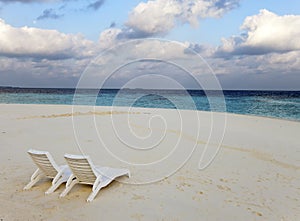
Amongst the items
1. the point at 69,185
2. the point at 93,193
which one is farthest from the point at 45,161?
the point at 93,193

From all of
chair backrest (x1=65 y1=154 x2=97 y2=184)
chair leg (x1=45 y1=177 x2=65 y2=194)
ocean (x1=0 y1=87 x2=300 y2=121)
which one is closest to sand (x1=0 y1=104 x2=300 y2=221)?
chair leg (x1=45 y1=177 x2=65 y2=194)

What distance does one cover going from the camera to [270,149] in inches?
414

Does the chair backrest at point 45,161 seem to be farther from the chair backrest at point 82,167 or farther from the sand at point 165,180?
the chair backrest at point 82,167

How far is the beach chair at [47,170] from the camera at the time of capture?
5.43 meters

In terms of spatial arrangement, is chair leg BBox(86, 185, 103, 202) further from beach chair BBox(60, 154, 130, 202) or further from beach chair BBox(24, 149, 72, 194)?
beach chair BBox(24, 149, 72, 194)

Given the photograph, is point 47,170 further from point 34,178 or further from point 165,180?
point 165,180

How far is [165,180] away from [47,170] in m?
2.45

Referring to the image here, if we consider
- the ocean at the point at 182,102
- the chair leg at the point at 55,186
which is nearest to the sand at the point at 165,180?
the chair leg at the point at 55,186

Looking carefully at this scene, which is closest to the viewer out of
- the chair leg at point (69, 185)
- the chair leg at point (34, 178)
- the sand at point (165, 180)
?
the sand at point (165, 180)

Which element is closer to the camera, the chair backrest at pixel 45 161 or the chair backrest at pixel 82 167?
the chair backrest at pixel 82 167

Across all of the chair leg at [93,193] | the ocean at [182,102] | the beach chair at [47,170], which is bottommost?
the ocean at [182,102]

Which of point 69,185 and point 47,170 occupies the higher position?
point 47,170

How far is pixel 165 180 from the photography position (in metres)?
6.48

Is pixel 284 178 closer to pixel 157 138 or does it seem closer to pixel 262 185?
pixel 262 185
